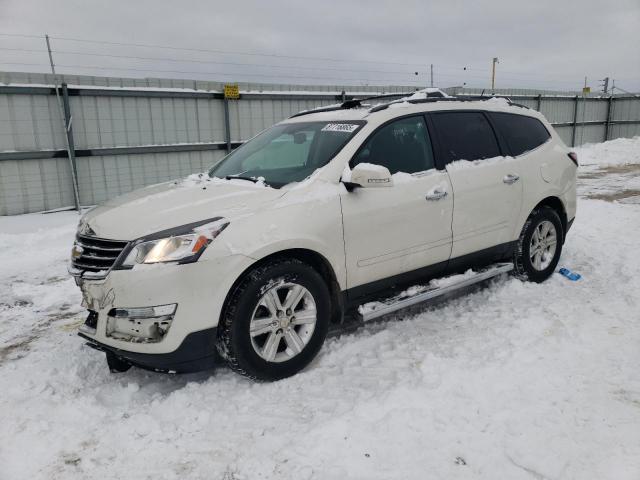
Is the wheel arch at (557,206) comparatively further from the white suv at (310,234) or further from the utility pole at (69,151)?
the utility pole at (69,151)

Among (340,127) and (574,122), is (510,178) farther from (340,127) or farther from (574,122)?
(574,122)

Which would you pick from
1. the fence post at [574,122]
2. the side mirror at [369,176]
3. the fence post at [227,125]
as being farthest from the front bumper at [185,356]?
the fence post at [574,122]

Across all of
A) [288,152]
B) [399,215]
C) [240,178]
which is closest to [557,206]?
[399,215]

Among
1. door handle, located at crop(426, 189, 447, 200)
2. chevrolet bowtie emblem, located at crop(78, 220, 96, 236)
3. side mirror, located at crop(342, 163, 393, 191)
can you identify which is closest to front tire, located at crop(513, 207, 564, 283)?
door handle, located at crop(426, 189, 447, 200)

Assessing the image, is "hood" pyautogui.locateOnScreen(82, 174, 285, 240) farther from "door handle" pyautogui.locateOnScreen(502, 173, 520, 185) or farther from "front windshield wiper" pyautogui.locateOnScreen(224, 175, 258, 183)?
"door handle" pyautogui.locateOnScreen(502, 173, 520, 185)

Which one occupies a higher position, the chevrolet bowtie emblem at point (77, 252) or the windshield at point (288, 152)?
the windshield at point (288, 152)

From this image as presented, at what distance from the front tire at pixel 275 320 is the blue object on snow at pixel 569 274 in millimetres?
2964

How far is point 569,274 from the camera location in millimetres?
5137

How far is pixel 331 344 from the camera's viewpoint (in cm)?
380

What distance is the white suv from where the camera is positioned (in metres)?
2.94

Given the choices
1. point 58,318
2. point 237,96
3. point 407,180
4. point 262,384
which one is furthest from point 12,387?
point 237,96

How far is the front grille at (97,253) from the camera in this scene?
3.03 metres

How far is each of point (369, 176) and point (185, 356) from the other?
1.64 meters

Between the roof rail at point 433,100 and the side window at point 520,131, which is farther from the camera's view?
the side window at point 520,131
